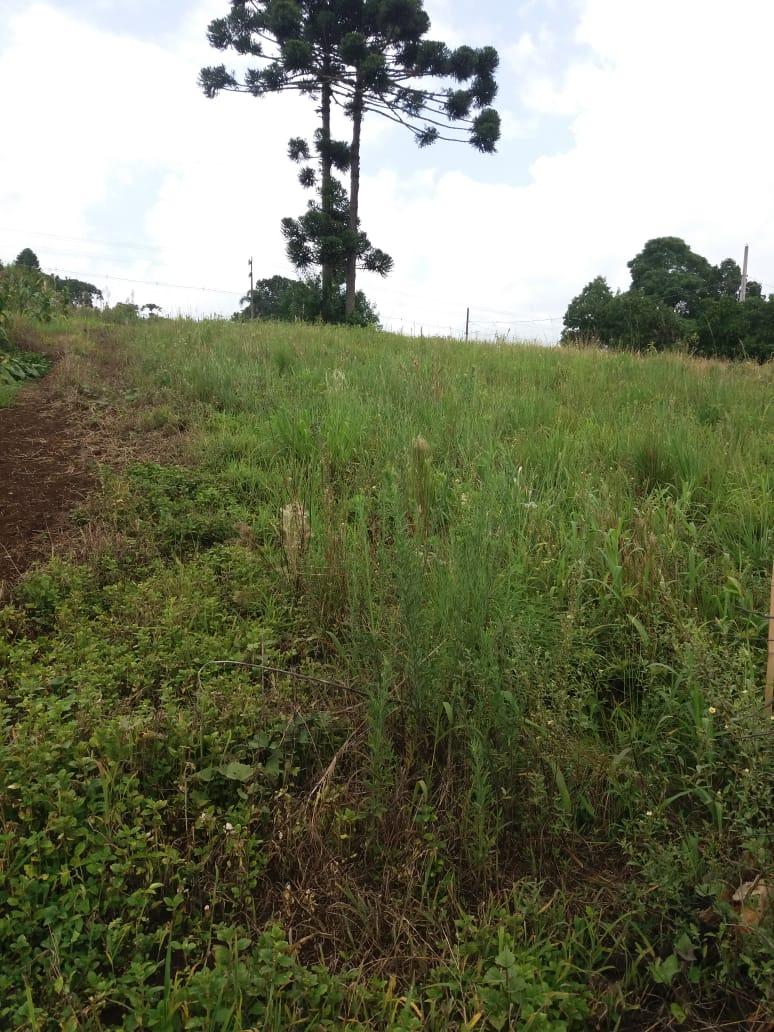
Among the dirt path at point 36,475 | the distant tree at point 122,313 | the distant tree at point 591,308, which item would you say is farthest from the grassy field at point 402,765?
the distant tree at point 591,308

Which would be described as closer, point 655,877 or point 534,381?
point 655,877

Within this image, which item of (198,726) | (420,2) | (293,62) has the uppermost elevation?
(420,2)

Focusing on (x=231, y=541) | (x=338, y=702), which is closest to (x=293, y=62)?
(x=231, y=541)

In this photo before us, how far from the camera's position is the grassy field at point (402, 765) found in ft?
4.15

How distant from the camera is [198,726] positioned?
185 centimetres

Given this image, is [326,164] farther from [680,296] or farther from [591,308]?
[680,296]

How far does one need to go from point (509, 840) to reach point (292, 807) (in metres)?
0.56

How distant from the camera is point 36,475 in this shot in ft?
12.7

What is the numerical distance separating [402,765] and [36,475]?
125 inches

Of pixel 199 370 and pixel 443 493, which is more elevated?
pixel 199 370

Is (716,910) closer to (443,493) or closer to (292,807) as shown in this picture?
(292,807)

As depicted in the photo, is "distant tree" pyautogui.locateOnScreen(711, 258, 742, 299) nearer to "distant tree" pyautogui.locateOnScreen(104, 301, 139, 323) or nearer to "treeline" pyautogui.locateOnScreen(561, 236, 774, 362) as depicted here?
"treeline" pyautogui.locateOnScreen(561, 236, 774, 362)

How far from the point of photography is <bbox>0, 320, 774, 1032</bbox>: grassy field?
1.27 meters

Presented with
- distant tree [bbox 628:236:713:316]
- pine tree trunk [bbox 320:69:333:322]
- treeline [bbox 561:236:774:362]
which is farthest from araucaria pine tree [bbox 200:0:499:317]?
distant tree [bbox 628:236:713:316]
